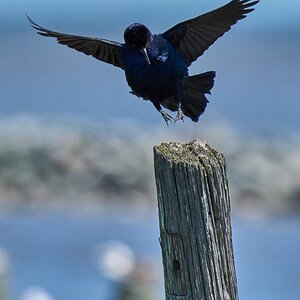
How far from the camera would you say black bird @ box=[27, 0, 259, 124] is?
221 inches

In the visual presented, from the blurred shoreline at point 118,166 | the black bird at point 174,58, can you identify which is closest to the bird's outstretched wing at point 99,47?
the black bird at point 174,58

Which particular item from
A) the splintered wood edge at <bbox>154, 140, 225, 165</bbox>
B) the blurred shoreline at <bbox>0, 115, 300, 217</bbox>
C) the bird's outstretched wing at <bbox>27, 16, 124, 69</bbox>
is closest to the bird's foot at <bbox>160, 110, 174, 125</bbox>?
the bird's outstretched wing at <bbox>27, 16, 124, 69</bbox>

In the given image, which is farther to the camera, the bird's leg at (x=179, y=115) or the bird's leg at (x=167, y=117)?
the bird's leg at (x=167, y=117)

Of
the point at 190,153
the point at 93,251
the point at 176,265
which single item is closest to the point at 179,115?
the point at 190,153

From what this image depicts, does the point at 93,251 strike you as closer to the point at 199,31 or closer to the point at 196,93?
the point at 199,31

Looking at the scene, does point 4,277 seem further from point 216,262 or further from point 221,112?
point 221,112

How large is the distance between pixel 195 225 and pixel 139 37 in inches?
75.6

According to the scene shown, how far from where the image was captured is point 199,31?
5863 mm

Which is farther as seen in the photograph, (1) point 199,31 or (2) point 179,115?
(1) point 199,31

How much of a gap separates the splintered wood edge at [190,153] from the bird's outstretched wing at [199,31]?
1706 mm

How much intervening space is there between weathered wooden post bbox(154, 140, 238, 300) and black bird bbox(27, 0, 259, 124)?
172cm

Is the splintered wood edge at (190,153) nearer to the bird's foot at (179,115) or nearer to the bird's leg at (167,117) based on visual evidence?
the bird's foot at (179,115)

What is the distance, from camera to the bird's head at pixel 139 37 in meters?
5.59

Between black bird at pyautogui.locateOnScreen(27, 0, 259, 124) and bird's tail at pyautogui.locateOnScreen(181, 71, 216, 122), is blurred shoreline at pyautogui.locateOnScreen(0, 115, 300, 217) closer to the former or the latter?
black bird at pyautogui.locateOnScreen(27, 0, 259, 124)
